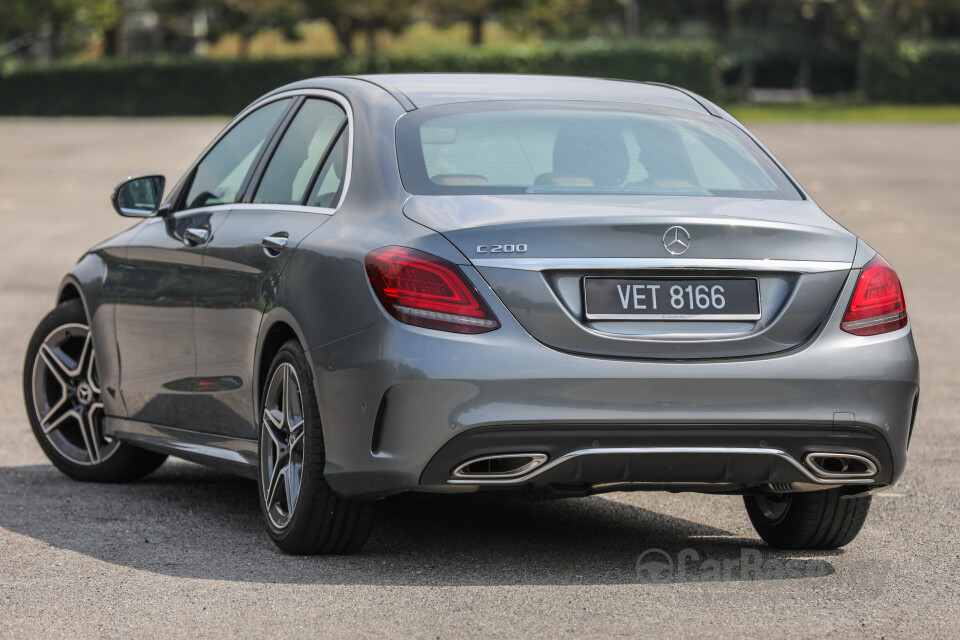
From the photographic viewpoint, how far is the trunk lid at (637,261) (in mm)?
5113

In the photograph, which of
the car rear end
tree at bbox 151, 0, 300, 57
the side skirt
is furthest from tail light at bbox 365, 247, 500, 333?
tree at bbox 151, 0, 300, 57

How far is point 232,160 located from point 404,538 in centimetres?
170

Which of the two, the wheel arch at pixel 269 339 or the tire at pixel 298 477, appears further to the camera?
the wheel arch at pixel 269 339

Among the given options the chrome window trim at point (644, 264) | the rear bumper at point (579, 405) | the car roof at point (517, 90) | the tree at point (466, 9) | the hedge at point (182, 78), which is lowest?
the hedge at point (182, 78)

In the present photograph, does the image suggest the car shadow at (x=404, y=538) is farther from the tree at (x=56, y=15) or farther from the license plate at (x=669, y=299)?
the tree at (x=56, y=15)

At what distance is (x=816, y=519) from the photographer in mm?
5977

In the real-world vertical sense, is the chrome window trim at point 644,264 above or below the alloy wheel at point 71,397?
above

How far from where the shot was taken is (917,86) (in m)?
57.2

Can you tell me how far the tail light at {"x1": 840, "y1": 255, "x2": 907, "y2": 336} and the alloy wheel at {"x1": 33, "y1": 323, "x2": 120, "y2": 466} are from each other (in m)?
3.40

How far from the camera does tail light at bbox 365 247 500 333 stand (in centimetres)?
509

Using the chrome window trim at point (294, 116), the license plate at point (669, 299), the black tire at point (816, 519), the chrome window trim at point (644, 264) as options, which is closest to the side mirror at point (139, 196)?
the chrome window trim at point (294, 116)

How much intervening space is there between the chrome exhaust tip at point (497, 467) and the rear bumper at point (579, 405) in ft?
0.11

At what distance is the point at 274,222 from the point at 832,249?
6.27 ft

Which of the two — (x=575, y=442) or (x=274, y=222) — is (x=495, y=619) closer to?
(x=575, y=442)
